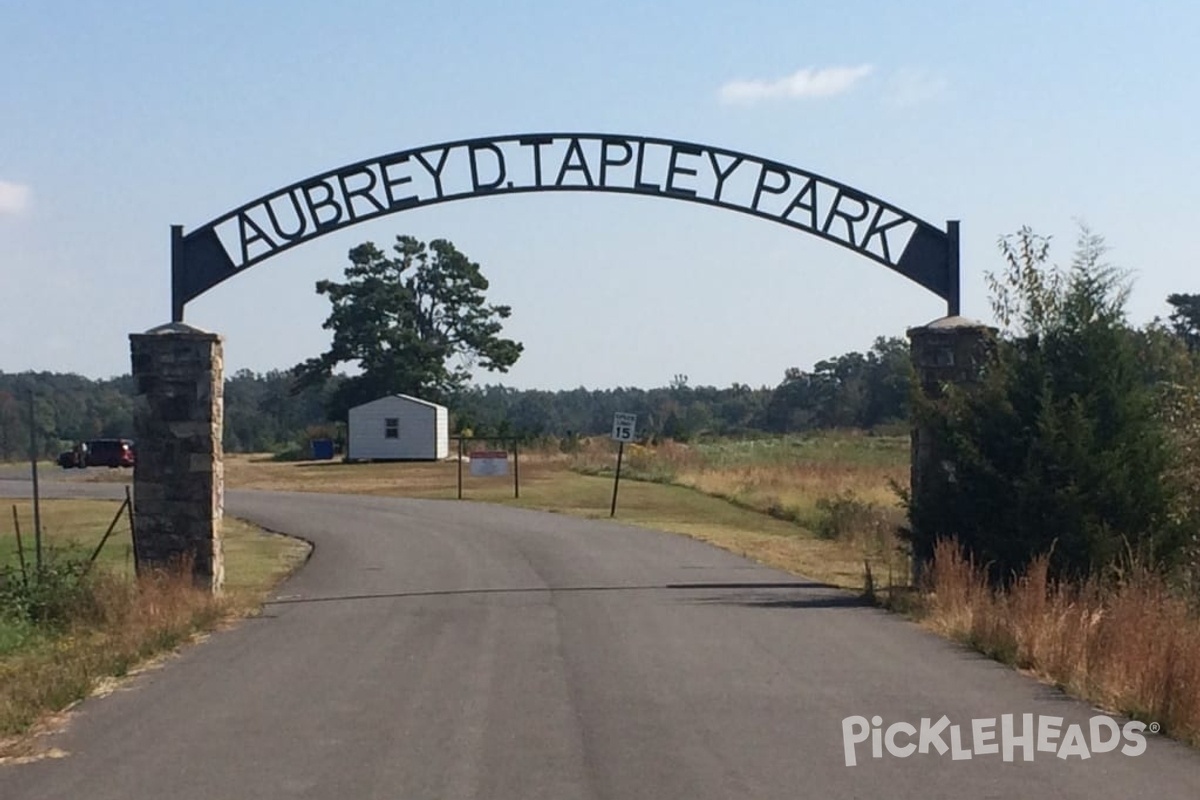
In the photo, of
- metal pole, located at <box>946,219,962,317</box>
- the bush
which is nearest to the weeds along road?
the bush

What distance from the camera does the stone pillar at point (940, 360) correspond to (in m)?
19.6

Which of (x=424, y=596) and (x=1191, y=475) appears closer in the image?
(x=1191, y=475)

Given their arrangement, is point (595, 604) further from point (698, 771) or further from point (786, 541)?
point (786, 541)

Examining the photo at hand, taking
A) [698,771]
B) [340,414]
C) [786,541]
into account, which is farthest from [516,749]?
[340,414]

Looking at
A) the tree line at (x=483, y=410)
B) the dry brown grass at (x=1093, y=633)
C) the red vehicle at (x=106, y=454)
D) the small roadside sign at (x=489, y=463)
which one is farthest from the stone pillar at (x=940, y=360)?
the red vehicle at (x=106, y=454)

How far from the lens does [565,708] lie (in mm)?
10484

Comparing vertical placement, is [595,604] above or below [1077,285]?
below

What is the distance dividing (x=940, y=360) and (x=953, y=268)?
1.37 meters

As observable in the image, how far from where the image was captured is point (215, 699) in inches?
443

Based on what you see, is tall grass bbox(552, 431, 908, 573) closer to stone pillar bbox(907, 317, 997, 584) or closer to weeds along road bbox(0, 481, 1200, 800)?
stone pillar bbox(907, 317, 997, 584)

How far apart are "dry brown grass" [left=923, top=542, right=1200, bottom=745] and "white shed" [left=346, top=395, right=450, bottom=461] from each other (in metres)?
54.4

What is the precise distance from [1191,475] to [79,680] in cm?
1174

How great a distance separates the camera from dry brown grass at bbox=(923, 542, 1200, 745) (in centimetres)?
1003

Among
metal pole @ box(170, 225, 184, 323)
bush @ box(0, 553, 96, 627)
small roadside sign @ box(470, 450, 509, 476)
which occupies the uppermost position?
metal pole @ box(170, 225, 184, 323)
